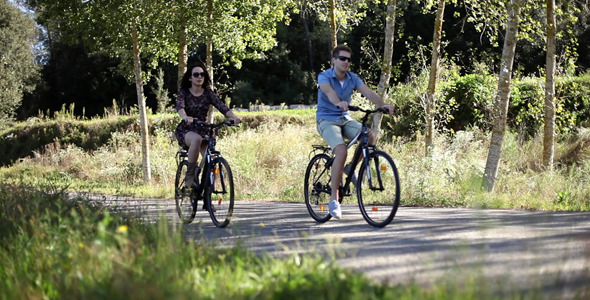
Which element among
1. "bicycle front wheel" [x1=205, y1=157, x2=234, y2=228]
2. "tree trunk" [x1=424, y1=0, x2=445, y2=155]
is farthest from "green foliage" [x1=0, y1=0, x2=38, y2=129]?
"bicycle front wheel" [x1=205, y1=157, x2=234, y2=228]

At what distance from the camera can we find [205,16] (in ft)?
60.8

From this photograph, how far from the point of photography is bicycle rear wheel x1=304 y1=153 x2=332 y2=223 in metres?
8.52

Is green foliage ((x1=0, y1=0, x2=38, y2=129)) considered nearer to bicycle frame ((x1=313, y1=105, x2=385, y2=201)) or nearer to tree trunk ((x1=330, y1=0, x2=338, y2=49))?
tree trunk ((x1=330, y1=0, x2=338, y2=49))

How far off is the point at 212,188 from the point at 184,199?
2.72 feet

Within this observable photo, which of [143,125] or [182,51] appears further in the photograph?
[143,125]

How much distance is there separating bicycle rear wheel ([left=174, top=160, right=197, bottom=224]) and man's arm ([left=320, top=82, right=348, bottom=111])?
2226mm

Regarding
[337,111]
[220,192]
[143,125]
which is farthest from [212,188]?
[143,125]

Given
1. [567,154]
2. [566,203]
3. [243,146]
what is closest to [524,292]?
[566,203]

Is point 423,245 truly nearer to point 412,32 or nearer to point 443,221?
point 443,221

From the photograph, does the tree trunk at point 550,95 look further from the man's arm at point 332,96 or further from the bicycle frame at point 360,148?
the man's arm at point 332,96

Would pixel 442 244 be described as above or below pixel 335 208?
below

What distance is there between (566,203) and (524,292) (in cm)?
707

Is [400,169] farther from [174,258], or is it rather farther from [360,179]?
[174,258]

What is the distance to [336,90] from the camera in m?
8.17
